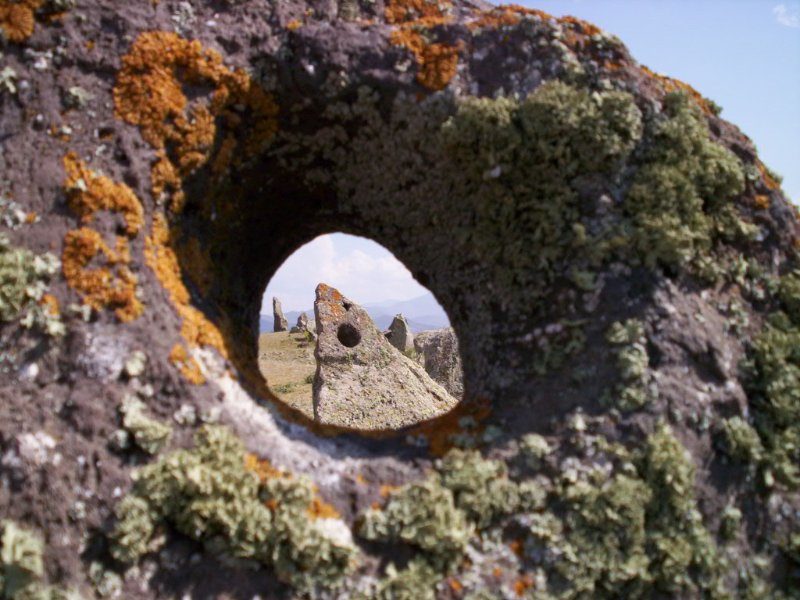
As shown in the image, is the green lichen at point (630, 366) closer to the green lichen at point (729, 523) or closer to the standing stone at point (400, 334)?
the green lichen at point (729, 523)

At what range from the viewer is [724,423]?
385cm

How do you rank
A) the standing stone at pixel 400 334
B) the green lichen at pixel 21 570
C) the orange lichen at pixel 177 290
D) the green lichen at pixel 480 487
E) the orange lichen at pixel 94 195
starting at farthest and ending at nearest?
the standing stone at pixel 400 334 → the orange lichen at pixel 177 290 → the orange lichen at pixel 94 195 → the green lichen at pixel 480 487 → the green lichen at pixel 21 570

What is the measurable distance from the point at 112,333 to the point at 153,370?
0.97 ft

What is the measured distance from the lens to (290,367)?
22.1 metres

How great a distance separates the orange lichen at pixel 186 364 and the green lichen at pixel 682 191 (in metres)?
2.69

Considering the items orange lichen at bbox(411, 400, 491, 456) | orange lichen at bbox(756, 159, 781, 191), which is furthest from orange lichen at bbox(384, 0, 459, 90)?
orange lichen at bbox(756, 159, 781, 191)

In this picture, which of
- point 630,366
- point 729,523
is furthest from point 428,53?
point 729,523

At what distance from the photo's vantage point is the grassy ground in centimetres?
1645

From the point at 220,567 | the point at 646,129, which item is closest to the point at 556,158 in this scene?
the point at 646,129

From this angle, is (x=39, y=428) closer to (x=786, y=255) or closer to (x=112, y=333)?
(x=112, y=333)

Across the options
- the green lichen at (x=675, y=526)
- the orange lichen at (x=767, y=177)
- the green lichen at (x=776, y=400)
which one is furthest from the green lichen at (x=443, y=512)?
the orange lichen at (x=767, y=177)

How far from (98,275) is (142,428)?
0.88 m

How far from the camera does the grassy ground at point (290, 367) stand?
16.5 metres

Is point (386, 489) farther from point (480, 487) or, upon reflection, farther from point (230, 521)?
point (230, 521)
